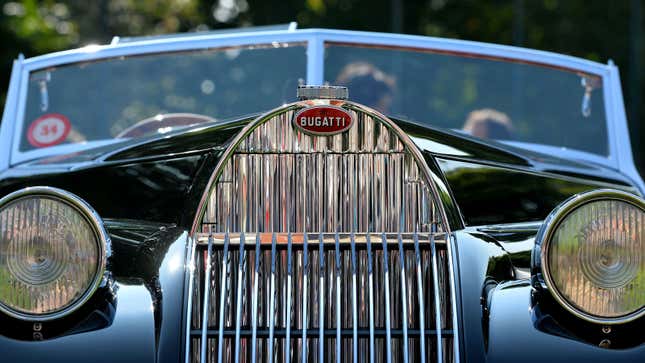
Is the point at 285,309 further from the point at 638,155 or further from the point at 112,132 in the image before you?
the point at 638,155

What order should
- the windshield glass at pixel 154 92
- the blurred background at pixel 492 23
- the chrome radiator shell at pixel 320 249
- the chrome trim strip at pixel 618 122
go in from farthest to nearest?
1. the blurred background at pixel 492 23
2. the chrome trim strip at pixel 618 122
3. the windshield glass at pixel 154 92
4. the chrome radiator shell at pixel 320 249

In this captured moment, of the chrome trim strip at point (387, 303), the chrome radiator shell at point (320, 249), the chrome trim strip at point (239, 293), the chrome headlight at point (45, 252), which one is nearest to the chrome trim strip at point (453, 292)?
the chrome radiator shell at point (320, 249)

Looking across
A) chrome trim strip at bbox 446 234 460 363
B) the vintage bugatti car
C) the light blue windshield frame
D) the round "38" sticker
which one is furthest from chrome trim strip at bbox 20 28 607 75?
chrome trim strip at bbox 446 234 460 363

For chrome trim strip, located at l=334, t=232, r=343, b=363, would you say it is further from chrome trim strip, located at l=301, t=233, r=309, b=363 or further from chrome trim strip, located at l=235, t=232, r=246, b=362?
chrome trim strip, located at l=235, t=232, r=246, b=362

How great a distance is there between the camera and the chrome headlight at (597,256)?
2.37 metres

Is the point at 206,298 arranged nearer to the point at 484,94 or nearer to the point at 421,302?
the point at 421,302

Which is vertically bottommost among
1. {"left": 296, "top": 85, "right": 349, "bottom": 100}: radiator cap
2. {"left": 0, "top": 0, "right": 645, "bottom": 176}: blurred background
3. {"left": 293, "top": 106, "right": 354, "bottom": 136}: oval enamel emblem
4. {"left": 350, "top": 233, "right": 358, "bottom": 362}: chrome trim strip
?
{"left": 350, "top": 233, "right": 358, "bottom": 362}: chrome trim strip

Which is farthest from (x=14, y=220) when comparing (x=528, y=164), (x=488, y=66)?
(x=488, y=66)

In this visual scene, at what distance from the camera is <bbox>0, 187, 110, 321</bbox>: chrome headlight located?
92.5 inches

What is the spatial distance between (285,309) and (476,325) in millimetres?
426

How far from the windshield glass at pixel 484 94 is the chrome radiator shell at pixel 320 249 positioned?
46.7 inches

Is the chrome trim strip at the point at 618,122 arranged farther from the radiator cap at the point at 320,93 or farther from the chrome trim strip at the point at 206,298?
the chrome trim strip at the point at 206,298

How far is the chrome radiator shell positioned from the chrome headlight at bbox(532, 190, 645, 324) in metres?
0.26

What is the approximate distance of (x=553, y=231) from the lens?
2379mm
